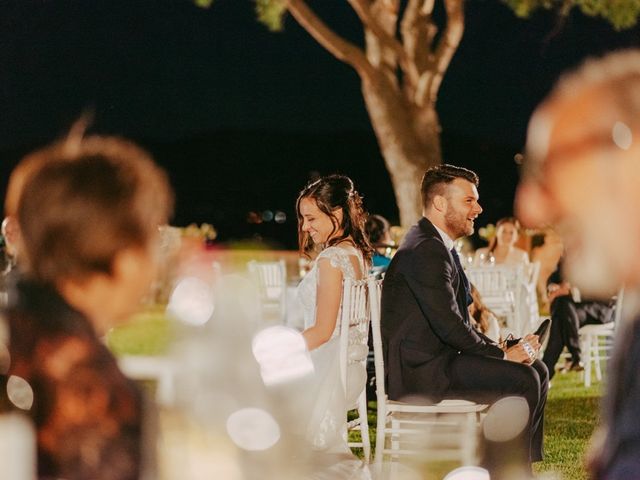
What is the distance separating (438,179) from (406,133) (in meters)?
8.96

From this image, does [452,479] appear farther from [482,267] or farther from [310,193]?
[482,267]

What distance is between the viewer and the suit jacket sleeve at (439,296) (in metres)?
4.40

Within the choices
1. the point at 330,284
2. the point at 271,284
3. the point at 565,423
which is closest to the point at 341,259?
the point at 330,284

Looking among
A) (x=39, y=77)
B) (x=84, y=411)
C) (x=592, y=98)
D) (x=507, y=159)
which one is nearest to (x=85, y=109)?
(x=84, y=411)

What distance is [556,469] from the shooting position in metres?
5.30

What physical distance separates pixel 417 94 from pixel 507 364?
9.45 metres

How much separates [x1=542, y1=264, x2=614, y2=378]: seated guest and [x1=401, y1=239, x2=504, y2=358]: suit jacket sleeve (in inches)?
180

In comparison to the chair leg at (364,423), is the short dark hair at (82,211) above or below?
above

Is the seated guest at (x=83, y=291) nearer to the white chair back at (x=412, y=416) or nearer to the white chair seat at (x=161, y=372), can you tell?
the white chair seat at (x=161, y=372)

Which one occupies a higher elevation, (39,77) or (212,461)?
(39,77)

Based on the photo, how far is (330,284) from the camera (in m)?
4.86

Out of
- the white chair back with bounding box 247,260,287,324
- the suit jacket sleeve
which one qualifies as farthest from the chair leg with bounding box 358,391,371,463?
the white chair back with bounding box 247,260,287,324

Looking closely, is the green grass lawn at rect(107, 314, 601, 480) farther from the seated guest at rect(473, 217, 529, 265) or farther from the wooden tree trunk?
the wooden tree trunk

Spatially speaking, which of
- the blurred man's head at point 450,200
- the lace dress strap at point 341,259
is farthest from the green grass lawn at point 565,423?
the blurred man's head at point 450,200
